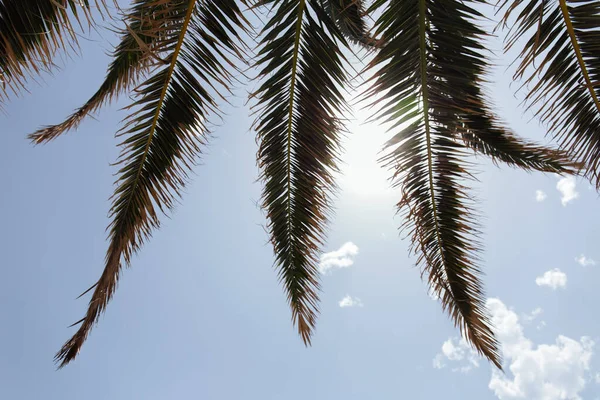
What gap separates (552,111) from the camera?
250cm

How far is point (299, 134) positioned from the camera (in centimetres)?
368

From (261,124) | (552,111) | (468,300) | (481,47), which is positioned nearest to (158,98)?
(261,124)

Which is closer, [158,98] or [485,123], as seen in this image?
[158,98]

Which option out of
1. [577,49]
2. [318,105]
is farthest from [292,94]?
[577,49]

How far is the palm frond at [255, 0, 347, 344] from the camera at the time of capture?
3158 millimetres

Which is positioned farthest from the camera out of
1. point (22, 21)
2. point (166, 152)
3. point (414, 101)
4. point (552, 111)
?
point (166, 152)

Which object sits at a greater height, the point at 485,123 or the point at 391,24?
the point at 391,24

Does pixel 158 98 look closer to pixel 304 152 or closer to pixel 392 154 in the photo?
pixel 304 152

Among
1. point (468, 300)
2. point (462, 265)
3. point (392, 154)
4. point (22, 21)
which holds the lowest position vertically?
point (468, 300)

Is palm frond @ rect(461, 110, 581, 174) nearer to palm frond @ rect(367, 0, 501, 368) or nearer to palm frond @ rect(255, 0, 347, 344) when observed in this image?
palm frond @ rect(367, 0, 501, 368)

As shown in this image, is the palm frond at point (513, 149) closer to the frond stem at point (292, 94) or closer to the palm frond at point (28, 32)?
the frond stem at point (292, 94)

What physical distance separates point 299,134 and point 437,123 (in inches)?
48.4

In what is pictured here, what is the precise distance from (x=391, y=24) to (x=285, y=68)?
1032 mm

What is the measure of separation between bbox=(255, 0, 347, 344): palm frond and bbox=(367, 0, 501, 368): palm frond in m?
0.57
